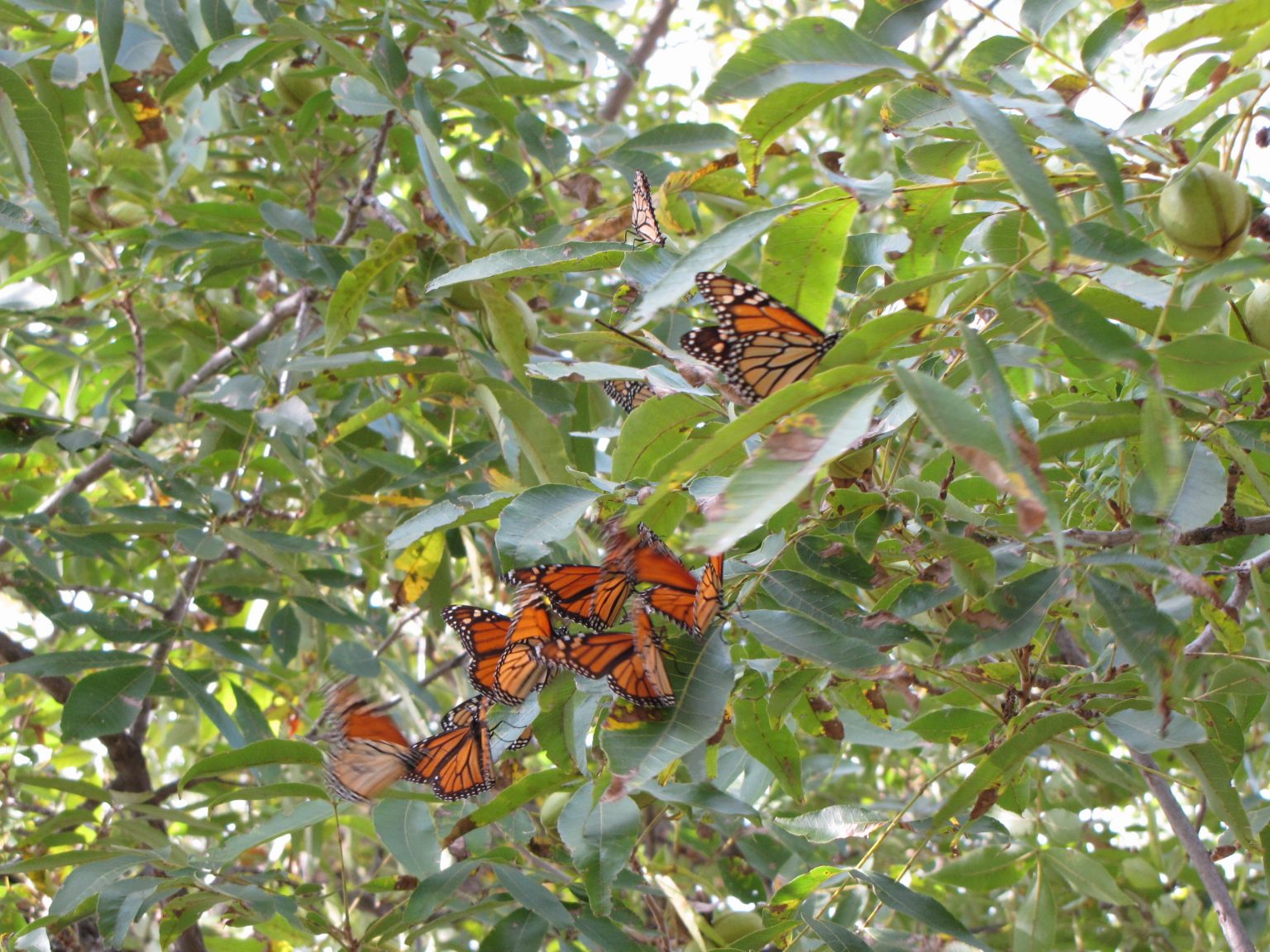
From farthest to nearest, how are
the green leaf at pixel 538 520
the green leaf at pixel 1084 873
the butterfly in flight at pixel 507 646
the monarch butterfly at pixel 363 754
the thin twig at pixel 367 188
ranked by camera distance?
the thin twig at pixel 367 188, the green leaf at pixel 1084 873, the monarch butterfly at pixel 363 754, the butterfly in flight at pixel 507 646, the green leaf at pixel 538 520

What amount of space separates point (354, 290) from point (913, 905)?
122cm

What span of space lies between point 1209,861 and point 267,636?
5.96 feet

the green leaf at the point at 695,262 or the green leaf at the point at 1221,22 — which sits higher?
the green leaf at the point at 1221,22

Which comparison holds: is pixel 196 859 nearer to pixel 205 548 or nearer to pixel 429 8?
pixel 205 548

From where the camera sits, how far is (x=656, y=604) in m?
1.09

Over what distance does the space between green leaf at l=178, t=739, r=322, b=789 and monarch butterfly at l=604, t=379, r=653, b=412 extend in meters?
0.61

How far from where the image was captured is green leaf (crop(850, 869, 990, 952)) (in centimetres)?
134

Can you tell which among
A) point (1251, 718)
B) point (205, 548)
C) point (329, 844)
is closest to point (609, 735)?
point (1251, 718)

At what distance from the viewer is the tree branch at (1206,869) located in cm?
147

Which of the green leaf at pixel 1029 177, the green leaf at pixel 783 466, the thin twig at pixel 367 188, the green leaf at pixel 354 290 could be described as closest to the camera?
the green leaf at pixel 783 466

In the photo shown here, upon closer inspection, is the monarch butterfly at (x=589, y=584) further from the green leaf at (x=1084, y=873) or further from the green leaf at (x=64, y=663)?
the green leaf at (x=64, y=663)

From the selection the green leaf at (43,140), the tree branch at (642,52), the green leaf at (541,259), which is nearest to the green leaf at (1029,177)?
the green leaf at (541,259)

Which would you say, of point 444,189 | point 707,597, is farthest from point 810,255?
point 444,189

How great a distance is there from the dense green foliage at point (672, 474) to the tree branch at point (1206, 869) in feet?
0.03
